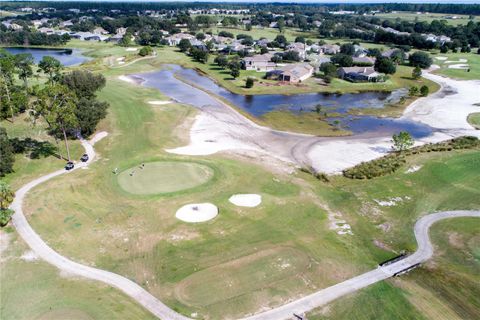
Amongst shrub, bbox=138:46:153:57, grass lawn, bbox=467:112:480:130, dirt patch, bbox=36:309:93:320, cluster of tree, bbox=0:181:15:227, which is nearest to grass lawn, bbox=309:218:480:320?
dirt patch, bbox=36:309:93:320

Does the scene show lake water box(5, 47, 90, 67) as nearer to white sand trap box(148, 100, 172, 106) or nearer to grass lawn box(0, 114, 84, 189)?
white sand trap box(148, 100, 172, 106)

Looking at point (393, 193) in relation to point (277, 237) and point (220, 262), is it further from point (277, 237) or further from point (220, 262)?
point (220, 262)

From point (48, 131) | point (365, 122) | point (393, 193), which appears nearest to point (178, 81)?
point (48, 131)

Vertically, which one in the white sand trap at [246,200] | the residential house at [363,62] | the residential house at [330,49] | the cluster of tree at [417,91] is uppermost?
the residential house at [330,49]

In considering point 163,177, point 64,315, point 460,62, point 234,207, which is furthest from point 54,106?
point 460,62

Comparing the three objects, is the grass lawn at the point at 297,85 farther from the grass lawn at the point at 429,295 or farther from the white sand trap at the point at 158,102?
the grass lawn at the point at 429,295

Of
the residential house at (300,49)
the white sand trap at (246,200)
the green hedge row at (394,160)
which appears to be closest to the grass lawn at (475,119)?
the green hedge row at (394,160)
